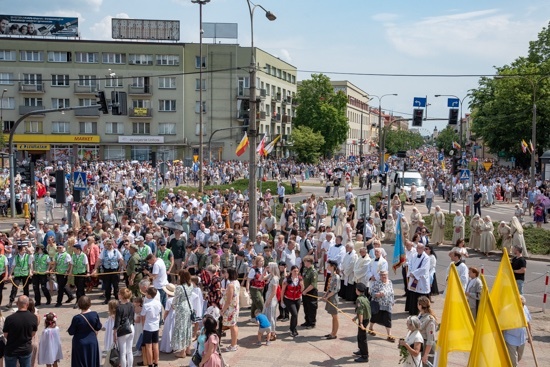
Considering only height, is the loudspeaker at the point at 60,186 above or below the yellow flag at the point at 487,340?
above

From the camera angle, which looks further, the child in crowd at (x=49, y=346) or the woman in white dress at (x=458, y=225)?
the woman in white dress at (x=458, y=225)

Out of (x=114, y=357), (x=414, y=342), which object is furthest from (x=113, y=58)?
(x=414, y=342)

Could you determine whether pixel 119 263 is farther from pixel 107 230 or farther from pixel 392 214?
pixel 392 214

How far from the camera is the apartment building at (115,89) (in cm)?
6794

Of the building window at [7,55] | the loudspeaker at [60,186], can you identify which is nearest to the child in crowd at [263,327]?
the loudspeaker at [60,186]

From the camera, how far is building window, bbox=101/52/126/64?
2699 inches

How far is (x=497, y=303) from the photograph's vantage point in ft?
27.9

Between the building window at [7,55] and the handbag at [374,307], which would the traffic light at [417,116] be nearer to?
the handbag at [374,307]

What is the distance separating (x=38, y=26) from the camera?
7144 centimetres

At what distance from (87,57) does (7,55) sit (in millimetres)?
8739

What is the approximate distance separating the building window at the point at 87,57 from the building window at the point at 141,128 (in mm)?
8369

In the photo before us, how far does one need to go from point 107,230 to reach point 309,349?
9.04m

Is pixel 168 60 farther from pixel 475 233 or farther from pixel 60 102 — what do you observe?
pixel 475 233

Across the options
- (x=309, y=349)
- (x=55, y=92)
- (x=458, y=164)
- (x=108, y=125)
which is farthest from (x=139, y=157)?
(x=309, y=349)
